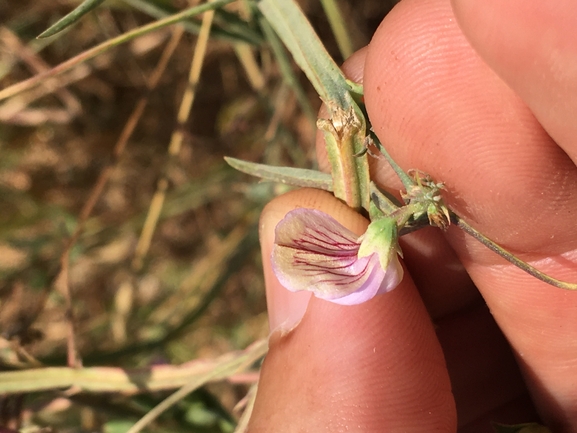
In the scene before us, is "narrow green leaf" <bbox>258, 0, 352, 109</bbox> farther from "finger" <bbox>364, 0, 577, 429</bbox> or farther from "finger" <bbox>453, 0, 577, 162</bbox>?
"finger" <bbox>453, 0, 577, 162</bbox>

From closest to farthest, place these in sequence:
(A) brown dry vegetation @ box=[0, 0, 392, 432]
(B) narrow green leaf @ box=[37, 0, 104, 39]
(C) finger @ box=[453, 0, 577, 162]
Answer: (C) finger @ box=[453, 0, 577, 162], (B) narrow green leaf @ box=[37, 0, 104, 39], (A) brown dry vegetation @ box=[0, 0, 392, 432]

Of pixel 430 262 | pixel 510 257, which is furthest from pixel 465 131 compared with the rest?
pixel 430 262

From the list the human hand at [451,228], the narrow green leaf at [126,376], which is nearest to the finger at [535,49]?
the human hand at [451,228]

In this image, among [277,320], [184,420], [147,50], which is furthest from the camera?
[147,50]

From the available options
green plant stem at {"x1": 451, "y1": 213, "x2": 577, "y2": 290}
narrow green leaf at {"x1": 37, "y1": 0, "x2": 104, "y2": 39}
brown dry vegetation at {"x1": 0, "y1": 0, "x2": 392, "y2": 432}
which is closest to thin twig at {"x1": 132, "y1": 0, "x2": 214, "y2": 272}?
brown dry vegetation at {"x1": 0, "y1": 0, "x2": 392, "y2": 432}

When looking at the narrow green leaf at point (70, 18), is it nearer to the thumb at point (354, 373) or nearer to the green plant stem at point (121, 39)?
the green plant stem at point (121, 39)

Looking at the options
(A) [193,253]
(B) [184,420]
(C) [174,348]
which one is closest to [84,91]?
(A) [193,253]

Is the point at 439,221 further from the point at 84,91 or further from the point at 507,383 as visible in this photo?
the point at 84,91

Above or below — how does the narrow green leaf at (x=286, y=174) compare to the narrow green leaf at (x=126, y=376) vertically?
above
